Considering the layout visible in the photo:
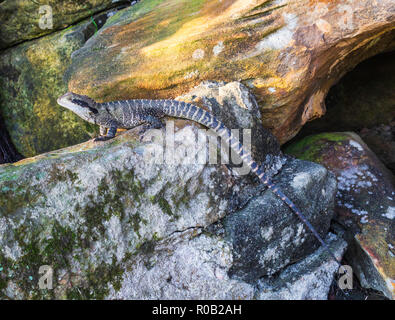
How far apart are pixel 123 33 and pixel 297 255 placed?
5.43 m

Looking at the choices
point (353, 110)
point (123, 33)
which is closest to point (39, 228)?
point (123, 33)

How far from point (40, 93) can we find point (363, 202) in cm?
778

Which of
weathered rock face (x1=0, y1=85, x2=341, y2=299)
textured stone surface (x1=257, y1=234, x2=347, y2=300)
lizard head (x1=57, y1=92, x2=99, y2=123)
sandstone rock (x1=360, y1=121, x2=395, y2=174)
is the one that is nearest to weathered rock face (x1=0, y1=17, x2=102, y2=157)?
lizard head (x1=57, y1=92, x2=99, y2=123)

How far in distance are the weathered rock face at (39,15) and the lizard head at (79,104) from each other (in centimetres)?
338

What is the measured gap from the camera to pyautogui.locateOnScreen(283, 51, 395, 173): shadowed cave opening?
7.75m

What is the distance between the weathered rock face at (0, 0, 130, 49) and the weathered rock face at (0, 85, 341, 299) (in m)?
4.55

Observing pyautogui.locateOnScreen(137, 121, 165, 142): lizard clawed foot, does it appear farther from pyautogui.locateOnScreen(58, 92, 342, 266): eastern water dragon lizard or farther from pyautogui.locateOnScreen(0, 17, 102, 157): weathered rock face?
pyautogui.locateOnScreen(0, 17, 102, 157): weathered rock face

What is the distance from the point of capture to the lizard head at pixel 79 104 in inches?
213

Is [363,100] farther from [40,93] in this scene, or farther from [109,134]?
[40,93]

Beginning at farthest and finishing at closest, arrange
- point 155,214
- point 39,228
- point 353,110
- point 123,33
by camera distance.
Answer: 1. point 353,110
2. point 123,33
3. point 155,214
4. point 39,228

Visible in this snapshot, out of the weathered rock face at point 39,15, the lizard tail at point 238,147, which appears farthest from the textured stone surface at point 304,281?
the weathered rock face at point 39,15

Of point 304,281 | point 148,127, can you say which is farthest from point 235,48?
point 304,281
